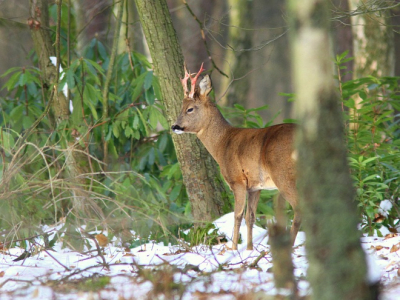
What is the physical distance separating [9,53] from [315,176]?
17.7m

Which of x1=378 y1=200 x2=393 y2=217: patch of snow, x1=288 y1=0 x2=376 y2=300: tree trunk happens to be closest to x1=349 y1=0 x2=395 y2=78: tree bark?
x1=378 y1=200 x2=393 y2=217: patch of snow

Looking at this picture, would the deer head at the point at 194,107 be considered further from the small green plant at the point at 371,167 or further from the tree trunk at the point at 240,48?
the tree trunk at the point at 240,48

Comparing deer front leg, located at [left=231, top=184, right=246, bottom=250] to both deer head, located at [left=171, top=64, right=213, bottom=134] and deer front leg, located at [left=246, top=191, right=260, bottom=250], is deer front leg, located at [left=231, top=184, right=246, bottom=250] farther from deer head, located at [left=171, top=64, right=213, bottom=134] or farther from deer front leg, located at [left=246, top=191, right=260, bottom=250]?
deer head, located at [left=171, top=64, right=213, bottom=134]

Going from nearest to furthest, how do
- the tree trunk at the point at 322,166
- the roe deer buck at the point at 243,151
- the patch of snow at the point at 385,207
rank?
1. the tree trunk at the point at 322,166
2. the roe deer buck at the point at 243,151
3. the patch of snow at the point at 385,207

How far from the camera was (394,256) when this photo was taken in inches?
189

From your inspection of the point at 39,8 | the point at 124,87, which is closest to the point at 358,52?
the point at 124,87

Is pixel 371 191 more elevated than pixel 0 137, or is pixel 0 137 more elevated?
pixel 0 137

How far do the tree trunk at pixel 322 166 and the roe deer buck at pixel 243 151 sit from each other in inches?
114

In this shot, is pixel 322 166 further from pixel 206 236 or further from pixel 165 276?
pixel 206 236

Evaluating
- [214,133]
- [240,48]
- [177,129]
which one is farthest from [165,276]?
[240,48]

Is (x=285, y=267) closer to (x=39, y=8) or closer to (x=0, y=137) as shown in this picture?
(x=0, y=137)

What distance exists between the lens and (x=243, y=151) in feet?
20.6

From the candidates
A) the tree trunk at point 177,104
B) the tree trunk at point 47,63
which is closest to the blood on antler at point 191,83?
the tree trunk at point 177,104

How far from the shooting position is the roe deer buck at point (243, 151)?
228 inches
